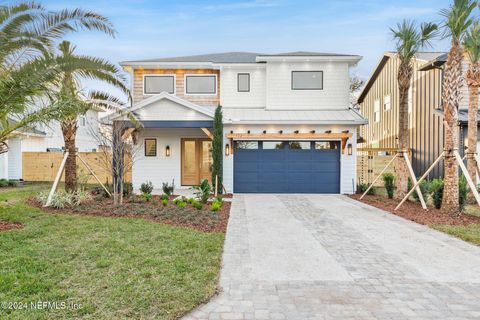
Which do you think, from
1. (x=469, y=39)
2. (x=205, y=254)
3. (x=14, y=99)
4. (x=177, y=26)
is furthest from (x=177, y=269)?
(x=177, y=26)

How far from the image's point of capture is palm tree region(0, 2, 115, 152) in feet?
23.3

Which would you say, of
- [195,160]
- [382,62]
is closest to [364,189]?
[195,160]

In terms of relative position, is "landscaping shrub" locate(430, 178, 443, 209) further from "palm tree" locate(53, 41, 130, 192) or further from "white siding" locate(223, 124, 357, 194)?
"palm tree" locate(53, 41, 130, 192)

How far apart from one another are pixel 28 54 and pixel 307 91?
1100 cm

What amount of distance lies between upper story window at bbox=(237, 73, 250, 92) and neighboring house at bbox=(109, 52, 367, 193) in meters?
0.05

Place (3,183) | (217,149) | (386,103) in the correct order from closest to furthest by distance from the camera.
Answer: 1. (217,149)
2. (3,183)
3. (386,103)

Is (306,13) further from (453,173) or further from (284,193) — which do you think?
(453,173)

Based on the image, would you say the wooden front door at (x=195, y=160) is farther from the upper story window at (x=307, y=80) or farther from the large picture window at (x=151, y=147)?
the upper story window at (x=307, y=80)

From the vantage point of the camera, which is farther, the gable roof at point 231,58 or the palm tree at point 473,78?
the gable roof at point 231,58

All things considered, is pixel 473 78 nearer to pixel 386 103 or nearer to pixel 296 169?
pixel 296 169

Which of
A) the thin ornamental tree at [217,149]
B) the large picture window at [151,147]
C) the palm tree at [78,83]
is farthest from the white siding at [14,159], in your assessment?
the thin ornamental tree at [217,149]

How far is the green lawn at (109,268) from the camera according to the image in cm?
331

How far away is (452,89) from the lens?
341 inches

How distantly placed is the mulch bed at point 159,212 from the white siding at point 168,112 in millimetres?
4592
